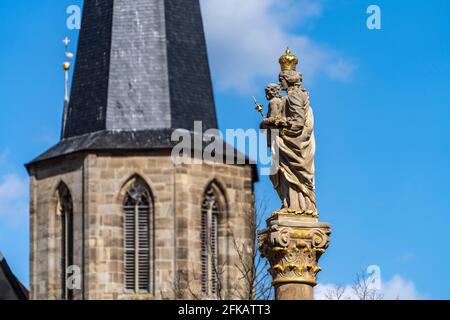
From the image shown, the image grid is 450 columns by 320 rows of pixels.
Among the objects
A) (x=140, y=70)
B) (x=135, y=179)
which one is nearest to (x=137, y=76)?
(x=140, y=70)

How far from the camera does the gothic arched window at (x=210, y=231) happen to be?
68438 millimetres

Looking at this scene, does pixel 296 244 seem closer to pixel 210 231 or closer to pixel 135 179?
pixel 135 179

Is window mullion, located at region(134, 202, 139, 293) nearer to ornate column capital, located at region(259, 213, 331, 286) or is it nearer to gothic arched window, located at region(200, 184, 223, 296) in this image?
gothic arched window, located at region(200, 184, 223, 296)

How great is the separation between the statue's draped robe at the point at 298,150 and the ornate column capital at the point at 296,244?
1.01ft

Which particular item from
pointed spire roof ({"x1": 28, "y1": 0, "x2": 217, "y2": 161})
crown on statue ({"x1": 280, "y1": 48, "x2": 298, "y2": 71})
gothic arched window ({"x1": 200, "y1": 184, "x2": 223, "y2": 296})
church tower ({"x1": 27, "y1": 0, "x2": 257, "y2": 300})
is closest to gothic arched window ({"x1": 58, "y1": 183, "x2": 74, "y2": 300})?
church tower ({"x1": 27, "y1": 0, "x2": 257, "y2": 300})

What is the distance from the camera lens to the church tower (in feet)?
223

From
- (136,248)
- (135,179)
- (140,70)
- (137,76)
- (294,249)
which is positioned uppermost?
(140,70)

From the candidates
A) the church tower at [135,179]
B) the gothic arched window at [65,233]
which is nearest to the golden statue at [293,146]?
the church tower at [135,179]

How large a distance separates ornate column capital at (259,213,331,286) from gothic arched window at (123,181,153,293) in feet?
141

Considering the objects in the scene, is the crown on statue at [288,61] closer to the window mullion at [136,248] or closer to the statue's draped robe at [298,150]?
the statue's draped robe at [298,150]

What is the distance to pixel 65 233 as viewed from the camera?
6969 cm

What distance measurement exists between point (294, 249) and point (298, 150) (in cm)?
109
